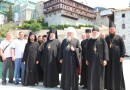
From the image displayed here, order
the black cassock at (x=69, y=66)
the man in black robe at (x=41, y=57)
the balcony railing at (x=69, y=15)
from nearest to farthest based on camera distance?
the black cassock at (x=69, y=66) → the man in black robe at (x=41, y=57) → the balcony railing at (x=69, y=15)

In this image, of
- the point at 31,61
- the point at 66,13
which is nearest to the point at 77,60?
the point at 31,61

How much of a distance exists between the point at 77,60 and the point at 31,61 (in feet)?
5.58

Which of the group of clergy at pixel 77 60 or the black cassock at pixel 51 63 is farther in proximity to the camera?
the black cassock at pixel 51 63

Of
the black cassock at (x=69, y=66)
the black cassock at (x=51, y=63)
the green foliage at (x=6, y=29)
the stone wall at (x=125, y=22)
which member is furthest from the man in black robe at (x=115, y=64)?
the green foliage at (x=6, y=29)

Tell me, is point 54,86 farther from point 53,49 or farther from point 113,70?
point 113,70

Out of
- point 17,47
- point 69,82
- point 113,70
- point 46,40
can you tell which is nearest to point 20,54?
point 17,47

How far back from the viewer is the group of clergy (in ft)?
21.8

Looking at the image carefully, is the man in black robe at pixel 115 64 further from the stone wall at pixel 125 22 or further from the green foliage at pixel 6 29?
the green foliage at pixel 6 29

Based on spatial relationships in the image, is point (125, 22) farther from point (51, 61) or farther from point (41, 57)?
point (51, 61)

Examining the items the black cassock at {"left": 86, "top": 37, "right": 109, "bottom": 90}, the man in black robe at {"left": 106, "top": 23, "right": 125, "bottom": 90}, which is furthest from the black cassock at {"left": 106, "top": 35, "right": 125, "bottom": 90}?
the black cassock at {"left": 86, "top": 37, "right": 109, "bottom": 90}

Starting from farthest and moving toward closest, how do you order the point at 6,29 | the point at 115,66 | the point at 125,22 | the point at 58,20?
the point at 6,29 < the point at 58,20 < the point at 125,22 < the point at 115,66

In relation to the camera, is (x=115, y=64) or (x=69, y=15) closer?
(x=115, y=64)

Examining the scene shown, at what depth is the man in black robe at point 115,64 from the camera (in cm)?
675

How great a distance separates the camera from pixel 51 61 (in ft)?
25.3
